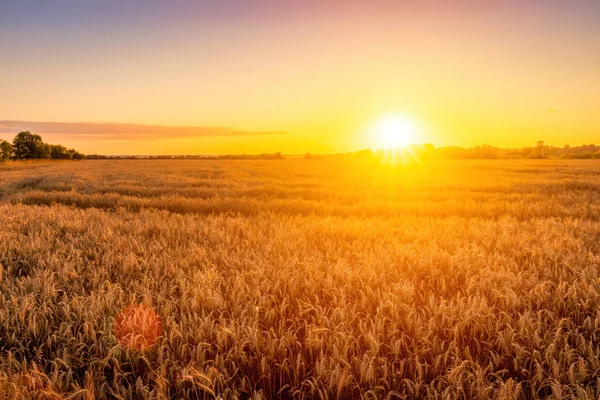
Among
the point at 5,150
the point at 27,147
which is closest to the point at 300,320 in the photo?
the point at 5,150

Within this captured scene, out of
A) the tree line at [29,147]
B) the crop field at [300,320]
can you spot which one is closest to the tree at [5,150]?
the tree line at [29,147]

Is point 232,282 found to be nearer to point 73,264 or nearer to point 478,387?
point 73,264

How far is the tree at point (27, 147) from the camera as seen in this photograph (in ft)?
360

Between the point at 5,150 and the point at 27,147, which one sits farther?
the point at 27,147

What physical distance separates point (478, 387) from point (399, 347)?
18.0 inches

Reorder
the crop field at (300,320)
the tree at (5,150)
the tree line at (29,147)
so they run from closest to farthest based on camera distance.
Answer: the crop field at (300,320) → the tree at (5,150) → the tree line at (29,147)

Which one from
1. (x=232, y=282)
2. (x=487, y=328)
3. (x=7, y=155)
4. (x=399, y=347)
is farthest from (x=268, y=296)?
(x=7, y=155)

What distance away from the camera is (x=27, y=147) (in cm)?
11069

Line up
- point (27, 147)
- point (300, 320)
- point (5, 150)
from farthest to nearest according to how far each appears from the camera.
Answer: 1. point (27, 147)
2. point (5, 150)
3. point (300, 320)

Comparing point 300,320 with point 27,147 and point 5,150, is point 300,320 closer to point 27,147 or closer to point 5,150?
point 5,150

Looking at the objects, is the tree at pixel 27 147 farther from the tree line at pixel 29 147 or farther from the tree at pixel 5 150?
the tree at pixel 5 150

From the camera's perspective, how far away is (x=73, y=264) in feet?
12.0

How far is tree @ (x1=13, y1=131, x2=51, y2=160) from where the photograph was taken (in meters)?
110

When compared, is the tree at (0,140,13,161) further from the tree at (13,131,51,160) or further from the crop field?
the crop field
